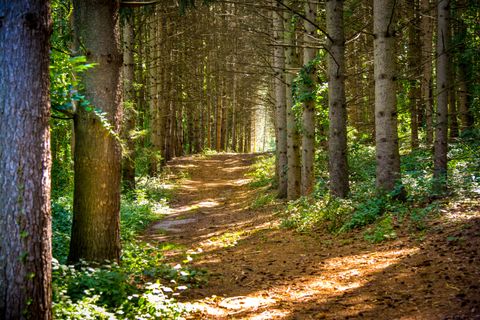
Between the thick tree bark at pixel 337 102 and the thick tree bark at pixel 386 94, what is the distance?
55.0 inches

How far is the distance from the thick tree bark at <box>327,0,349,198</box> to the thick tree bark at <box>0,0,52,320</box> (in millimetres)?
7326

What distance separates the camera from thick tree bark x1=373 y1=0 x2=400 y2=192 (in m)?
8.04

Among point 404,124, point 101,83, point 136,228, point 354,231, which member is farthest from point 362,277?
point 404,124

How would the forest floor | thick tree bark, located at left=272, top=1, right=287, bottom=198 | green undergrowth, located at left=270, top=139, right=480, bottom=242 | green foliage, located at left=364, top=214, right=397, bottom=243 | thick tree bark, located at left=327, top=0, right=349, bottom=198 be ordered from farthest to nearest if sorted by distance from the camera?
1. thick tree bark, located at left=272, top=1, right=287, bottom=198
2. thick tree bark, located at left=327, top=0, right=349, bottom=198
3. green undergrowth, located at left=270, top=139, right=480, bottom=242
4. green foliage, located at left=364, top=214, right=397, bottom=243
5. the forest floor

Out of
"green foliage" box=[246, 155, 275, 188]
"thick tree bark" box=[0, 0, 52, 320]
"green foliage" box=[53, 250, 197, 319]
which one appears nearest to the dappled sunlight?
"green foliage" box=[53, 250, 197, 319]

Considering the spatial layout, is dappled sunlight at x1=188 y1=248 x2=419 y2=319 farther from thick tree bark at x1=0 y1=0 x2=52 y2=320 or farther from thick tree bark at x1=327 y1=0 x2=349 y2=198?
thick tree bark at x1=327 y1=0 x2=349 y2=198

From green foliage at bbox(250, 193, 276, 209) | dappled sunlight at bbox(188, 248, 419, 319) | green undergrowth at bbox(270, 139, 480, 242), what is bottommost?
dappled sunlight at bbox(188, 248, 419, 319)

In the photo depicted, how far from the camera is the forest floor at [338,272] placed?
4270 mm

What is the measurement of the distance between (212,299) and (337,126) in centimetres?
581

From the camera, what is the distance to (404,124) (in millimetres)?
22172

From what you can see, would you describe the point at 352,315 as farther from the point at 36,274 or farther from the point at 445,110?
the point at 445,110

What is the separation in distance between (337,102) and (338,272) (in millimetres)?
4938

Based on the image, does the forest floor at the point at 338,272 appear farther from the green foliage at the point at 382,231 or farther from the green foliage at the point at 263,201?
the green foliage at the point at 263,201

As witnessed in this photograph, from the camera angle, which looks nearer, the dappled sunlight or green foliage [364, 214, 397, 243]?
the dappled sunlight
